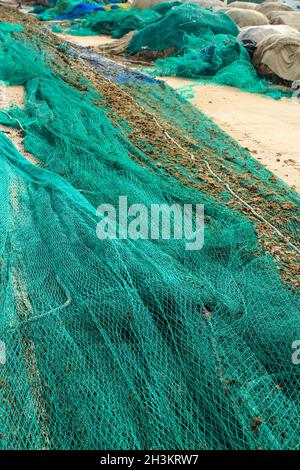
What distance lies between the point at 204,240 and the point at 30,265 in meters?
1.03

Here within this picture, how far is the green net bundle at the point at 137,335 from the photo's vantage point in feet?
5.79

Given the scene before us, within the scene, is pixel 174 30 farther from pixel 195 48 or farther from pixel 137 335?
pixel 137 335

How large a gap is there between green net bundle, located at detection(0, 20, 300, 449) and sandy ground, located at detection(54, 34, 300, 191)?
1.77 metres

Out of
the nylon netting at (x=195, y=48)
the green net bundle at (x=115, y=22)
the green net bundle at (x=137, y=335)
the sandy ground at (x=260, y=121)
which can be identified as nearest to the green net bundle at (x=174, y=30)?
the nylon netting at (x=195, y=48)

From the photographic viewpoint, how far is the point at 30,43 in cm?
740

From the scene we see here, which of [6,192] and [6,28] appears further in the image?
[6,28]

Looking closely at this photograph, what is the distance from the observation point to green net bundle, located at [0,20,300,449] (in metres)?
A: 1.77

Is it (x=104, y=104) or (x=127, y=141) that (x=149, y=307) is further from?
(x=104, y=104)

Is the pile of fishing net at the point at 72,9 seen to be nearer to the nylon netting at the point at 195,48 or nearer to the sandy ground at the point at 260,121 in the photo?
the nylon netting at the point at 195,48

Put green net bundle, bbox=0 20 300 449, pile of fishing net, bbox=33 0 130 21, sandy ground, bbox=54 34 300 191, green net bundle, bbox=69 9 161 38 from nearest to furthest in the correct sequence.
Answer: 1. green net bundle, bbox=0 20 300 449
2. sandy ground, bbox=54 34 300 191
3. green net bundle, bbox=69 9 161 38
4. pile of fishing net, bbox=33 0 130 21

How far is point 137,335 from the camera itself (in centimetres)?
206

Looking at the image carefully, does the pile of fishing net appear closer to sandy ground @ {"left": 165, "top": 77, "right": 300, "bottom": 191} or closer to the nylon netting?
the nylon netting

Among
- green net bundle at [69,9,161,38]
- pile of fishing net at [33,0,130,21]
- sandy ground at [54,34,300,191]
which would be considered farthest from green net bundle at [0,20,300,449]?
pile of fishing net at [33,0,130,21]

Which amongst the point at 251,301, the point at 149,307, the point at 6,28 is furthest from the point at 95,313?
the point at 6,28
